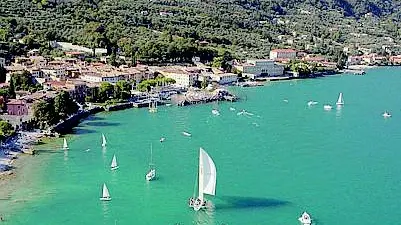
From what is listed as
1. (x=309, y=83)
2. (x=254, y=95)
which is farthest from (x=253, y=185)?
(x=309, y=83)

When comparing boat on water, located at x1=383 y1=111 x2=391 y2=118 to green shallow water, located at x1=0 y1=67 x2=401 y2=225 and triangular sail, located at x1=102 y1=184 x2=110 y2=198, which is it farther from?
triangular sail, located at x1=102 y1=184 x2=110 y2=198

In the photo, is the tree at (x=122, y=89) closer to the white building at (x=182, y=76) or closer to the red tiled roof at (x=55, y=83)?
the red tiled roof at (x=55, y=83)

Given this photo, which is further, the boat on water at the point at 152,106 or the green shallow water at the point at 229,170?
the boat on water at the point at 152,106

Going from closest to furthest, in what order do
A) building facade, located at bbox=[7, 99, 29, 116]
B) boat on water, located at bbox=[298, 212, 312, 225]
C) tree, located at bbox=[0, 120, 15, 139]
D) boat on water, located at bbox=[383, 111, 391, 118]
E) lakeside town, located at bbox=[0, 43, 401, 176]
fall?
boat on water, located at bbox=[298, 212, 312, 225]
tree, located at bbox=[0, 120, 15, 139]
lakeside town, located at bbox=[0, 43, 401, 176]
building facade, located at bbox=[7, 99, 29, 116]
boat on water, located at bbox=[383, 111, 391, 118]

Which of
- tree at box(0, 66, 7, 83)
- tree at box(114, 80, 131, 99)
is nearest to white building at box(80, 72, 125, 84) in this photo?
tree at box(114, 80, 131, 99)

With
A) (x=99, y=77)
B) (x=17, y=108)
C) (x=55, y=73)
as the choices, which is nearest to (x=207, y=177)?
(x=17, y=108)

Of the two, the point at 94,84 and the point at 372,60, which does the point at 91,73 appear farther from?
the point at 372,60

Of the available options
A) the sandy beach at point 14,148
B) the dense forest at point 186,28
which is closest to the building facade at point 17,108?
the sandy beach at point 14,148
